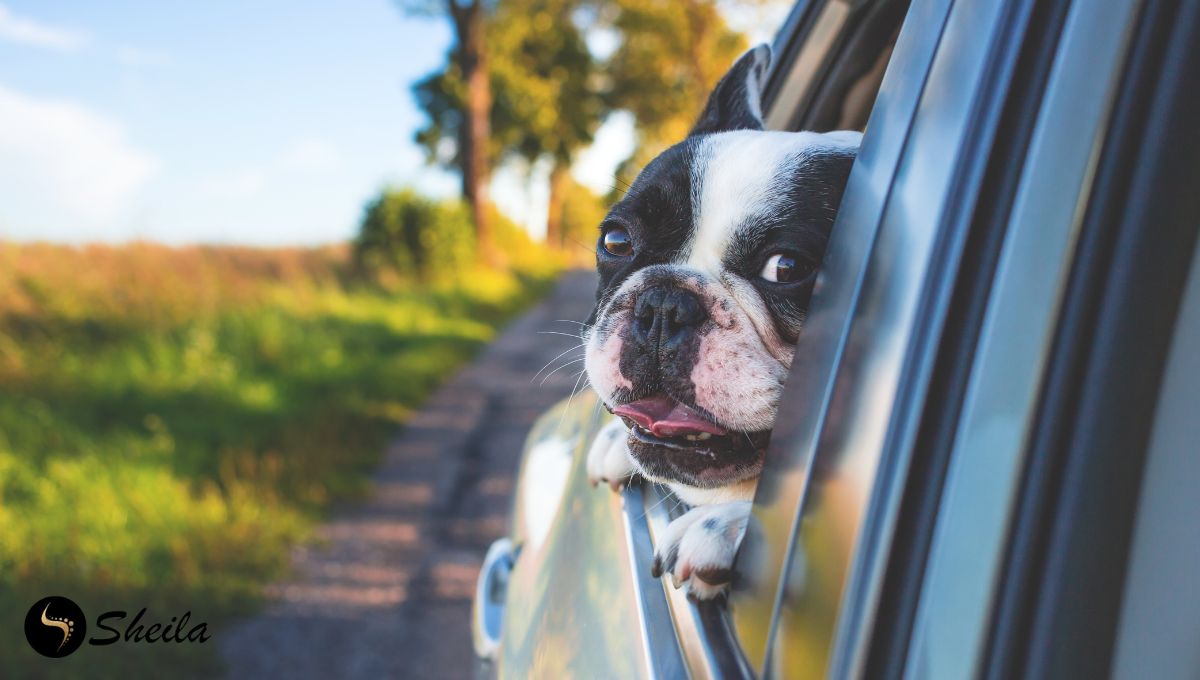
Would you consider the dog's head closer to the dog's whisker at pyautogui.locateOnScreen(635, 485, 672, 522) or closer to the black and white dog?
the black and white dog

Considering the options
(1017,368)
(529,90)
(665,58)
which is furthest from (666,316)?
(529,90)

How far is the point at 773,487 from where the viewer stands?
1.04 meters

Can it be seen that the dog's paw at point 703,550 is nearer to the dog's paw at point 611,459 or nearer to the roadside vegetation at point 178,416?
the dog's paw at point 611,459

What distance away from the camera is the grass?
12.9ft

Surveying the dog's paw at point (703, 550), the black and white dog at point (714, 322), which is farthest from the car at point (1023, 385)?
the black and white dog at point (714, 322)

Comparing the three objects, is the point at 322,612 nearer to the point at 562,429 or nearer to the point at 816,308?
the point at 562,429

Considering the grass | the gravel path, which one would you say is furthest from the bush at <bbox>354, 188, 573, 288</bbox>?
the gravel path

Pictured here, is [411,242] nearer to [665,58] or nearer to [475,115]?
[475,115]

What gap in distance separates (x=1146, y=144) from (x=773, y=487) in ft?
1.75

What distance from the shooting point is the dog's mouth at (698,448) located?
1448 mm

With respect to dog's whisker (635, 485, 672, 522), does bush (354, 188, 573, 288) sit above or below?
above

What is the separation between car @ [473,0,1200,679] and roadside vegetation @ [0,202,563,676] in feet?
11.6

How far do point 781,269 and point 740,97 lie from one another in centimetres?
74

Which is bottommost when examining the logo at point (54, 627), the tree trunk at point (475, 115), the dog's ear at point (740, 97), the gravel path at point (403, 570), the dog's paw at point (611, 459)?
the logo at point (54, 627)
